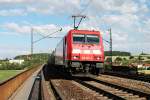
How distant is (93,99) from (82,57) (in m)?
13.0

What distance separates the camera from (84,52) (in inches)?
1132

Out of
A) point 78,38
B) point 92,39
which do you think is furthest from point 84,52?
point 92,39

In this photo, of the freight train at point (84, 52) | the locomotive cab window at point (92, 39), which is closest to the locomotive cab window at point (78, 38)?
the freight train at point (84, 52)

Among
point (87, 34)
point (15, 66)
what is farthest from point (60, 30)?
point (87, 34)

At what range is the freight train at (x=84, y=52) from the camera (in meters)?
28.4

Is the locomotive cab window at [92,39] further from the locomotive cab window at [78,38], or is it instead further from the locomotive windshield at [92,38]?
the locomotive cab window at [78,38]

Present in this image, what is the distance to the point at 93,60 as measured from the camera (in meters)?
28.7

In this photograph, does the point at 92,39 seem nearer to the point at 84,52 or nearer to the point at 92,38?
Result: the point at 92,38

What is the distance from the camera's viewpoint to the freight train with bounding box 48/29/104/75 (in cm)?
2839

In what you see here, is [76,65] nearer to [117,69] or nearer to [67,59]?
[67,59]

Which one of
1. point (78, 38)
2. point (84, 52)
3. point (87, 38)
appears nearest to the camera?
point (84, 52)

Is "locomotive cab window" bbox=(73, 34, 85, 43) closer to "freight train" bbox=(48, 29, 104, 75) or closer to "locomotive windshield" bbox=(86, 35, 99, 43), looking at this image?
"freight train" bbox=(48, 29, 104, 75)

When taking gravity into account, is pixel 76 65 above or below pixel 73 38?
below

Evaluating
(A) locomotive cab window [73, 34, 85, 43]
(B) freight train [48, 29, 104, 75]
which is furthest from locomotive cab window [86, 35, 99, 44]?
(A) locomotive cab window [73, 34, 85, 43]
